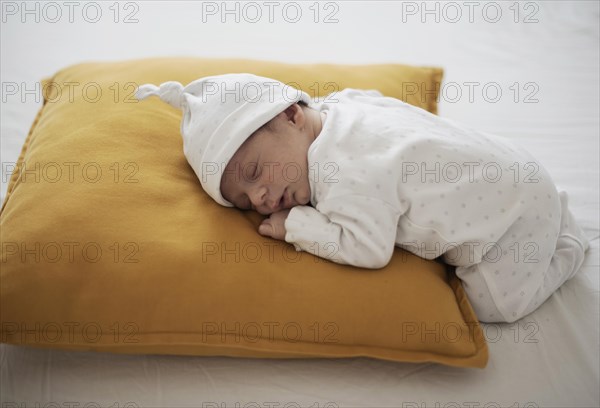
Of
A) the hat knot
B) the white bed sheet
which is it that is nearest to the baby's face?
the hat knot

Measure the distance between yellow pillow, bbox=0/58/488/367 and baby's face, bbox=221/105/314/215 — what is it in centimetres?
6

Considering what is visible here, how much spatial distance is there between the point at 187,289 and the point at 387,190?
1.38ft

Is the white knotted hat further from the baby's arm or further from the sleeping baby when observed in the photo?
the baby's arm

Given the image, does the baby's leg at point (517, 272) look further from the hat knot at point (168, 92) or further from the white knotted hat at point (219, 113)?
the hat knot at point (168, 92)

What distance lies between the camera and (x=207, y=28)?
2.18m

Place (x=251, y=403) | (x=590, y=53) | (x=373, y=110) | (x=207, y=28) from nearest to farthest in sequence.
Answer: (x=251, y=403)
(x=373, y=110)
(x=590, y=53)
(x=207, y=28)

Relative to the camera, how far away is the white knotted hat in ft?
3.92

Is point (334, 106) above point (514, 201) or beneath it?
above

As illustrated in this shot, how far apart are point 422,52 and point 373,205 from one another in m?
1.09

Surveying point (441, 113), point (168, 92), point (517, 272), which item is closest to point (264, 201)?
point (168, 92)

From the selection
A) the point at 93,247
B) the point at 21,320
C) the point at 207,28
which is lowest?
the point at 21,320

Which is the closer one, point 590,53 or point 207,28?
point 590,53

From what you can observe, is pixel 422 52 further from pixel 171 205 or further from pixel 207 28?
pixel 171 205

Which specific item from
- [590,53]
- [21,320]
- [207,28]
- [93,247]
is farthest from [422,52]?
[21,320]
